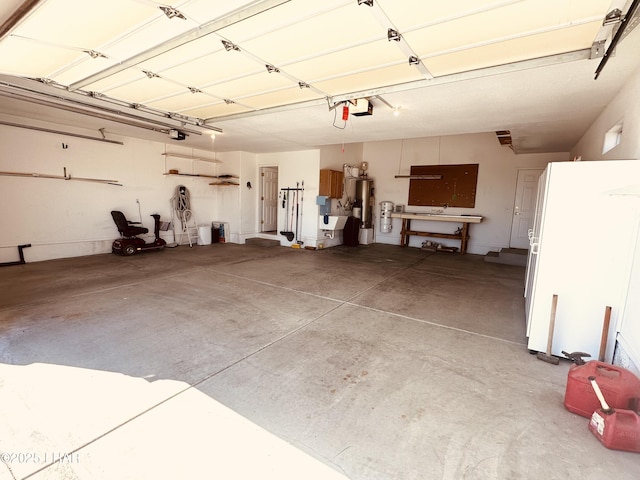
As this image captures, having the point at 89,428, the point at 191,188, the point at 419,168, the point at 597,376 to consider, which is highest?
the point at 419,168

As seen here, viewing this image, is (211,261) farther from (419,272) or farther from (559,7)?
(559,7)

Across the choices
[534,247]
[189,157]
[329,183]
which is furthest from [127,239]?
[534,247]

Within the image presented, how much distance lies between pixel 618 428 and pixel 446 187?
7883mm

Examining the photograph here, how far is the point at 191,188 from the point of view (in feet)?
28.8

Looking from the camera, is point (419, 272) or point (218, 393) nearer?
point (218, 393)

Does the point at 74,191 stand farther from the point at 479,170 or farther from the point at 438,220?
the point at 479,170

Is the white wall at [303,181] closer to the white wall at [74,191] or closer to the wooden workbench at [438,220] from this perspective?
the wooden workbench at [438,220]

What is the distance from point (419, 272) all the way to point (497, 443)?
4.41m

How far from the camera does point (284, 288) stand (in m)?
4.73

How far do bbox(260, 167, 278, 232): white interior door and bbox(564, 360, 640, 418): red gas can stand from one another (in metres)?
8.63

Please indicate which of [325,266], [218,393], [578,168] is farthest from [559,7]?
[325,266]

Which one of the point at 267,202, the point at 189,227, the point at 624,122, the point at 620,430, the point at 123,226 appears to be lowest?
the point at 620,430

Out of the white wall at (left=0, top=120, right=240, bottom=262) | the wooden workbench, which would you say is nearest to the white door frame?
the white wall at (left=0, top=120, right=240, bottom=262)

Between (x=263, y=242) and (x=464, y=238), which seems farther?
(x=263, y=242)
